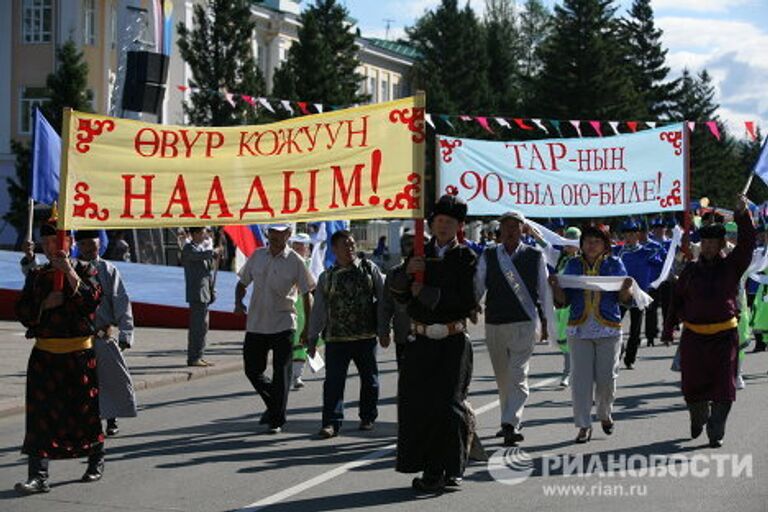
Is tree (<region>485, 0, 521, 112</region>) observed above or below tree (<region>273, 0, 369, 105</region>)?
above

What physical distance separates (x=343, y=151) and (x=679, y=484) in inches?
136

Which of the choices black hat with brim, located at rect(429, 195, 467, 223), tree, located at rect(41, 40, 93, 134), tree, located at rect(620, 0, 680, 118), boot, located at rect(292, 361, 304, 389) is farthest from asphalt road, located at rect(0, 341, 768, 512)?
tree, located at rect(620, 0, 680, 118)

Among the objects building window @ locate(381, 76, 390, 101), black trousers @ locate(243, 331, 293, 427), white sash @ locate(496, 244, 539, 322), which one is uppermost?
building window @ locate(381, 76, 390, 101)

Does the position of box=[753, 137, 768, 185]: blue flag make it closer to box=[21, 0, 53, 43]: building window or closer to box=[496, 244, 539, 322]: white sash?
box=[496, 244, 539, 322]: white sash

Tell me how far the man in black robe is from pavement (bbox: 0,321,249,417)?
18.6ft

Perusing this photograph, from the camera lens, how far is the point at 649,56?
80625mm

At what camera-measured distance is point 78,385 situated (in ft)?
28.5

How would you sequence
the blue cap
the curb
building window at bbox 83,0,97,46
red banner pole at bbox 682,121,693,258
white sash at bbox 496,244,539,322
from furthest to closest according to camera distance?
building window at bbox 83,0,97,46 < the blue cap < the curb < red banner pole at bbox 682,121,693,258 < white sash at bbox 496,244,539,322

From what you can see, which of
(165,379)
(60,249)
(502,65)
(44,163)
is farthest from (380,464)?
(502,65)

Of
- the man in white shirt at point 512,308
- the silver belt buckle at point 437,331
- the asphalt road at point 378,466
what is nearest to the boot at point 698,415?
the asphalt road at point 378,466

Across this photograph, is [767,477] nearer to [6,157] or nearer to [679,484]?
[679,484]

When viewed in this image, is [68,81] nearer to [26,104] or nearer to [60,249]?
[26,104]

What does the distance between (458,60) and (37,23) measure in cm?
3004

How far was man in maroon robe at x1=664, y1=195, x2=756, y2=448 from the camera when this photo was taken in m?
10.3
